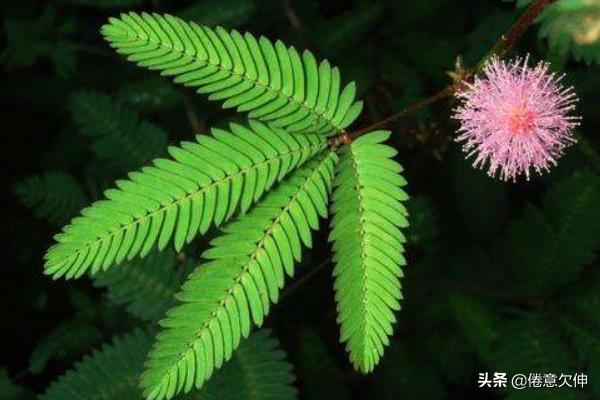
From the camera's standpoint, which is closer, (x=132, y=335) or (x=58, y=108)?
(x=132, y=335)

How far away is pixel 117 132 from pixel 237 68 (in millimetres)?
1179

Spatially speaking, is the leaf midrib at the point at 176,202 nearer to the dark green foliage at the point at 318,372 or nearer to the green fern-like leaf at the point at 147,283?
the green fern-like leaf at the point at 147,283

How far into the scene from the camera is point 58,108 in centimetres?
339

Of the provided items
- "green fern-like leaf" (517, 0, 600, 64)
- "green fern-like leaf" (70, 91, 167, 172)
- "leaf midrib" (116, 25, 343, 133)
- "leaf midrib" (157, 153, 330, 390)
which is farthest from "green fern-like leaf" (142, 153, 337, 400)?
"green fern-like leaf" (70, 91, 167, 172)

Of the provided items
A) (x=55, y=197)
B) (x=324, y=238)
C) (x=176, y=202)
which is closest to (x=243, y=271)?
(x=176, y=202)

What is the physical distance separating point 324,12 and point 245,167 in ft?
7.35

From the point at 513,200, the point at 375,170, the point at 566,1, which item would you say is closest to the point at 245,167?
the point at 375,170

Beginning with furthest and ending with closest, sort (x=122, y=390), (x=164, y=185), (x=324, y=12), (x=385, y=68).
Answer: (x=324, y=12) → (x=385, y=68) → (x=122, y=390) → (x=164, y=185)

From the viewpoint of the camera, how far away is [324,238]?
3.18m

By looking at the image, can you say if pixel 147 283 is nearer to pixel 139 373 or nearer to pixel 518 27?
pixel 139 373

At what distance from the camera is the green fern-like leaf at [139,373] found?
91.7 inches

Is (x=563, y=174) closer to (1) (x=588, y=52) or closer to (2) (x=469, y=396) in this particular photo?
(1) (x=588, y=52)

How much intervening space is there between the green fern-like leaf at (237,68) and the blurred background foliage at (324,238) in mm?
799

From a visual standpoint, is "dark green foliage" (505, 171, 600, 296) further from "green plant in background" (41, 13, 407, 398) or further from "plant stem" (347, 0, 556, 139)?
"green plant in background" (41, 13, 407, 398)
